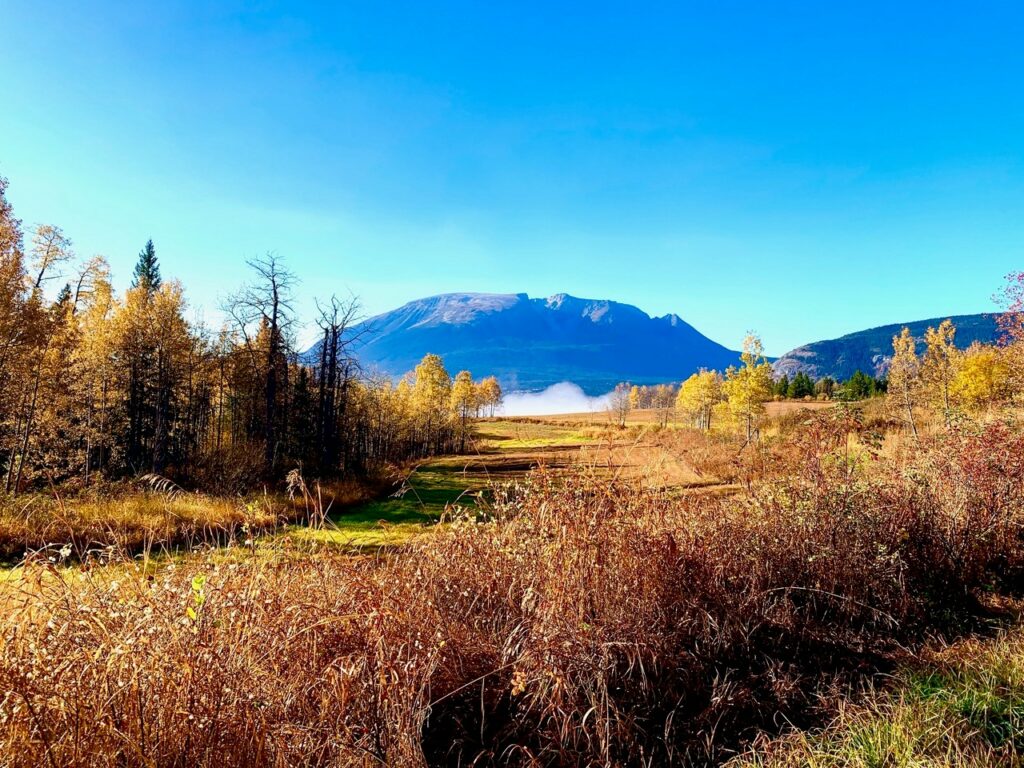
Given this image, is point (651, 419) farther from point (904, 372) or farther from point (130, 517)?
point (130, 517)

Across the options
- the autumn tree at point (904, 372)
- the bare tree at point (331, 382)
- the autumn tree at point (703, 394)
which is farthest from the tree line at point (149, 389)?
the autumn tree at point (703, 394)

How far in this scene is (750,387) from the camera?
32719mm

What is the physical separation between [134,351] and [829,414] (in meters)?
24.6

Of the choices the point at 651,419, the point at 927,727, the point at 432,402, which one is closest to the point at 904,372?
the point at 432,402

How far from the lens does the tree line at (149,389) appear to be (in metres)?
15.8

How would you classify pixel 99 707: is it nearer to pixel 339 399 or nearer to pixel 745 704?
pixel 745 704

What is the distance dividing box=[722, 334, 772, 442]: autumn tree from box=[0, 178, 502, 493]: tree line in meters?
22.7

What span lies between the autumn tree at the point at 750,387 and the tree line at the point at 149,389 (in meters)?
22.7

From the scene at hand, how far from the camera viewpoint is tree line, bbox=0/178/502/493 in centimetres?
1582

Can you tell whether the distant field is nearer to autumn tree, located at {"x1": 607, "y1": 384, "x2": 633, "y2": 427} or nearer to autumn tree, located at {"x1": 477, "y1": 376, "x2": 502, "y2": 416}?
autumn tree, located at {"x1": 607, "y1": 384, "x2": 633, "y2": 427}

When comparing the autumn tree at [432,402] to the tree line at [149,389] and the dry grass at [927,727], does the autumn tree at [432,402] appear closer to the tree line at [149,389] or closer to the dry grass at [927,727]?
the tree line at [149,389]

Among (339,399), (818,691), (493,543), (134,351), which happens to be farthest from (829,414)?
(134,351)

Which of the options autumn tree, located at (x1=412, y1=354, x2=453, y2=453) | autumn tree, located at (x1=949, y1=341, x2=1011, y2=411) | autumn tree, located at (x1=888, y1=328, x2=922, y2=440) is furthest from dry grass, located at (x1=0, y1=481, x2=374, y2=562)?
autumn tree, located at (x1=949, y1=341, x2=1011, y2=411)

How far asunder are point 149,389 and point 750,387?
3199 cm
